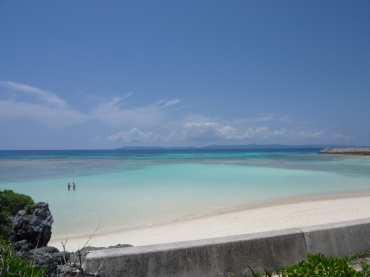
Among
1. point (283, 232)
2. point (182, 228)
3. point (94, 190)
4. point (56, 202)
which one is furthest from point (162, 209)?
point (283, 232)

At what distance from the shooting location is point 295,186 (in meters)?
17.3

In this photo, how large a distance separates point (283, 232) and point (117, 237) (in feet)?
18.2

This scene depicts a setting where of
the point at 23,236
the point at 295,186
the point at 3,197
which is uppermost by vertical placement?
the point at 3,197

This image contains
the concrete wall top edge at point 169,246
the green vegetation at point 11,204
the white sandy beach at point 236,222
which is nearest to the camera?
the concrete wall top edge at point 169,246

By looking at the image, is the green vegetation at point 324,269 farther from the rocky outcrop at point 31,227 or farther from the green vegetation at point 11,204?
the green vegetation at point 11,204

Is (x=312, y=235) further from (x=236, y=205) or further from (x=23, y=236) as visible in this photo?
(x=236, y=205)

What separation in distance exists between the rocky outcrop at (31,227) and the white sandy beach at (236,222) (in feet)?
6.72

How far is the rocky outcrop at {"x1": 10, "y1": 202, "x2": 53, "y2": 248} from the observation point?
4.88 metres

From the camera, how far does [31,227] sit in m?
4.90

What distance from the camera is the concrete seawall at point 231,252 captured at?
324cm

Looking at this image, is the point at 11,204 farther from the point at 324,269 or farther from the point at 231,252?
the point at 324,269

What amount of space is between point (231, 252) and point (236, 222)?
5.78 meters

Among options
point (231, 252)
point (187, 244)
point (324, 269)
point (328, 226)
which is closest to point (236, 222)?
point (328, 226)

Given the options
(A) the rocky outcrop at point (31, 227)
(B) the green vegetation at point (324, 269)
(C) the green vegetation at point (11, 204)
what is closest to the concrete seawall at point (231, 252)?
(B) the green vegetation at point (324, 269)
